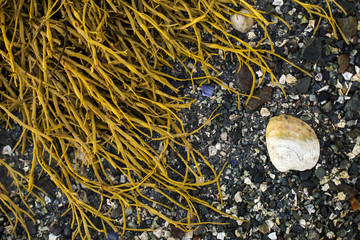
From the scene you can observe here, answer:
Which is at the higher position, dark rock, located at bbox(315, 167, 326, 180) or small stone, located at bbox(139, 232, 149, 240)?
dark rock, located at bbox(315, 167, 326, 180)

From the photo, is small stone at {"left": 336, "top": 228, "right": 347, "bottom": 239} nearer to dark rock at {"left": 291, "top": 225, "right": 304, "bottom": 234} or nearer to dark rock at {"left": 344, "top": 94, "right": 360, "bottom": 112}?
dark rock at {"left": 291, "top": 225, "right": 304, "bottom": 234}

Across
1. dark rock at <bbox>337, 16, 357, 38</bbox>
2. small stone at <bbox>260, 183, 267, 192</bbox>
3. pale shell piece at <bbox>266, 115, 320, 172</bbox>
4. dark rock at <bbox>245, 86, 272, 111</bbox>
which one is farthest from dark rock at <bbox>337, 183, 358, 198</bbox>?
dark rock at <bbox>337, 16, 357, 38</bbox>

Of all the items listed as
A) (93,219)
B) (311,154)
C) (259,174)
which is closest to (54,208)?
(93,219)

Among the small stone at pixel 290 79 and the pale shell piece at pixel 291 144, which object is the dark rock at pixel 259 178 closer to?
the pale shell piece at pixel 291 144

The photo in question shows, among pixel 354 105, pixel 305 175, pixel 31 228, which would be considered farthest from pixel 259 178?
pixel 31 228

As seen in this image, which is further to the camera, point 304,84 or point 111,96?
point 304,84

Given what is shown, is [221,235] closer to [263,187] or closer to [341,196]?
[263,187]
